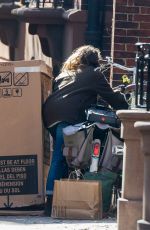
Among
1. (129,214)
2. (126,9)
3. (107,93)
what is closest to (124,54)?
(126,9)

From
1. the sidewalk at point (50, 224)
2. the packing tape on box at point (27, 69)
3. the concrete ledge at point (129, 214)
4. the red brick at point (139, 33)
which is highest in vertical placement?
the red brick at point (139, 33)

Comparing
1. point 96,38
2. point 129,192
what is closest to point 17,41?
point 96,38

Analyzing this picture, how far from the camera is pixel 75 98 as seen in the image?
9867 mm

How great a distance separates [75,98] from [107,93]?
31 centimetres

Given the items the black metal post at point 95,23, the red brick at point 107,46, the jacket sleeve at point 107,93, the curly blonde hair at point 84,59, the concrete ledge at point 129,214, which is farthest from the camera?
the red brick at point 107,46

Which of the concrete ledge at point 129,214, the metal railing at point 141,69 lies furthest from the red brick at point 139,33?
the concrete ledge at point 129,214

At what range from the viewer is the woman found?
981cm

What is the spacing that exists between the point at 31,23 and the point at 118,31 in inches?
80.4

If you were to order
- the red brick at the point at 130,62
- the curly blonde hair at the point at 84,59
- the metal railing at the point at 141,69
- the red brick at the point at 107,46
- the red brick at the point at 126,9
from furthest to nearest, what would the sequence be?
the red brick at the point at 107,46 < the red brick at the point at 130,62 < the red brick at the point at 126,9 < the curly blonde hair at the point at 84,59 < the metal railing at the point at 141,69

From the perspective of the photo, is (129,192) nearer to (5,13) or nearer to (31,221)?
(31,221)

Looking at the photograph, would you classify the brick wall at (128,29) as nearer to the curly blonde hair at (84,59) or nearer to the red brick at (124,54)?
the red brick at (124,54)

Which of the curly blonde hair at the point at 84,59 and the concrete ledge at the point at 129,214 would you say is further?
the curly blonde hair at the point at 84,59

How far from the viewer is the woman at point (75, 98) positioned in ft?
32.2

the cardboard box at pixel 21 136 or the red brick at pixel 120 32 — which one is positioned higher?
the red brick at pixel 120 32
